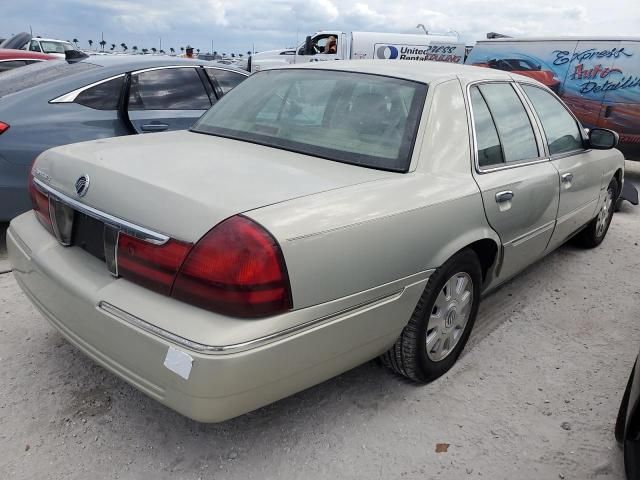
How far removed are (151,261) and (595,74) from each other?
8.41 metres

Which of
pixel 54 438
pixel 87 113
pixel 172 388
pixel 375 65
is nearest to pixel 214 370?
pixel 172 388

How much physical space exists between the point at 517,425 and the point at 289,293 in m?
1.36

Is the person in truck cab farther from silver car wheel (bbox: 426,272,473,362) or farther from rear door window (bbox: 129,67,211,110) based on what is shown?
silver car wheel (bbox: 426,272,473,362)

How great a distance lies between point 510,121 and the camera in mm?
3137

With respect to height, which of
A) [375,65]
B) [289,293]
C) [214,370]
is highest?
[375,65]

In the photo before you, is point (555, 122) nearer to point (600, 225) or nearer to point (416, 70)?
point (416, 70)

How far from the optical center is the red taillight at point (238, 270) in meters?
1.75

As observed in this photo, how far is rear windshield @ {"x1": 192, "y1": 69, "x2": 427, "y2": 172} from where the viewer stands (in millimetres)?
2475

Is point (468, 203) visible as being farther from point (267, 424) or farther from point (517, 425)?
point (267, 424)

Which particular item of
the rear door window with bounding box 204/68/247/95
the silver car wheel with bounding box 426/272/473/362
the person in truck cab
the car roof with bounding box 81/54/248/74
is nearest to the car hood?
the silver car wheel with bounding box 426/272/473/362

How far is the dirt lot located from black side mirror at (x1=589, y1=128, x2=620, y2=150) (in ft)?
4.65

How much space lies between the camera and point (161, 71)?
186 inches

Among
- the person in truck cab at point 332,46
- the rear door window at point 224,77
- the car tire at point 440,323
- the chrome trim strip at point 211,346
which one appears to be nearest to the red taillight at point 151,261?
the chrome trim strip at point 211,346

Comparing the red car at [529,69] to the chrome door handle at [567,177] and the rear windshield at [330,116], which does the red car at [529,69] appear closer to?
the chrome door handle at [567,177]
